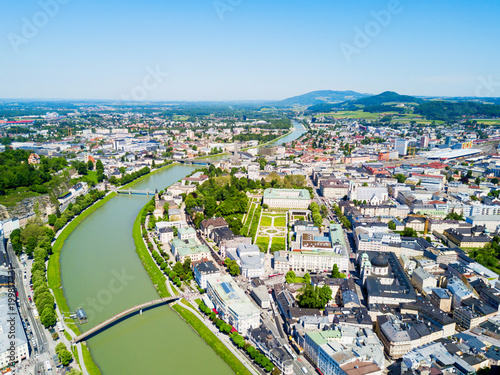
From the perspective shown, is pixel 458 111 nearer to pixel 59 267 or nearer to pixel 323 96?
pixel 59 267

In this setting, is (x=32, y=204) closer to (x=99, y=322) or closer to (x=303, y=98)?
(x=99, y=322)

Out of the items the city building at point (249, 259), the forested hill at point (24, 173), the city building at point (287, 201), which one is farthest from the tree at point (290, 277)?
the forested hill at point (24, 173)

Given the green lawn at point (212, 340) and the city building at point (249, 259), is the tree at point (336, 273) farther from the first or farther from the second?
the green lawn at point (212, 340)

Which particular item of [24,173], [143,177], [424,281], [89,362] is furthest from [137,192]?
[424,281]

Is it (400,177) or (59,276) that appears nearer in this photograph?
(59,276)

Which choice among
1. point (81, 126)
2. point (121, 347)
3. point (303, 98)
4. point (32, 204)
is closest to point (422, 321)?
point (121, 347)

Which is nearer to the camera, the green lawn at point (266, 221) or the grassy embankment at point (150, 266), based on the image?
the grassy embankment at point (150, 266)

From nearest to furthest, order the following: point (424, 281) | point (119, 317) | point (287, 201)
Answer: point (119, 317), point (424, 281), point (287, 201)
